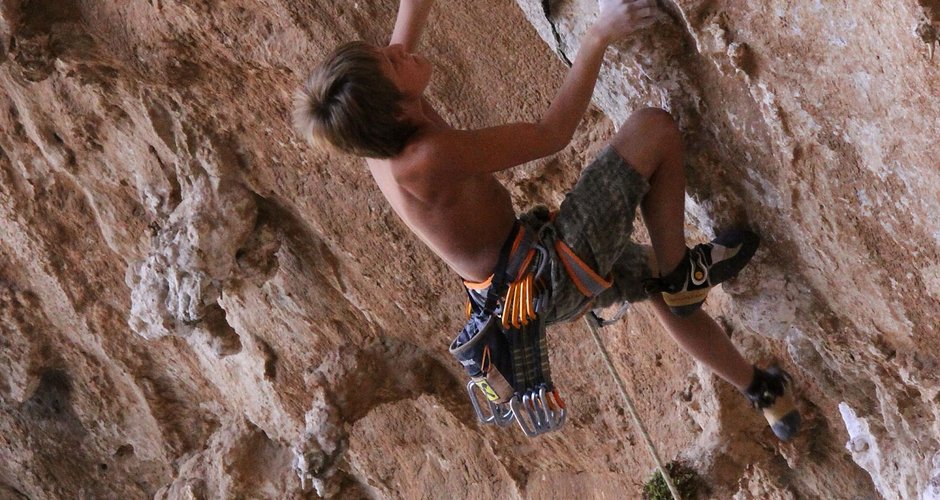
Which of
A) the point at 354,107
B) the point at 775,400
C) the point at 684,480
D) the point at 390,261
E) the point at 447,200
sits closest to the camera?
the point at 354,107

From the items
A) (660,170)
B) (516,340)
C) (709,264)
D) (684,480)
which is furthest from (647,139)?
(684,480)

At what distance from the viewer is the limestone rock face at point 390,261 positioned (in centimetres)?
226

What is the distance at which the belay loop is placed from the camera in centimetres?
256

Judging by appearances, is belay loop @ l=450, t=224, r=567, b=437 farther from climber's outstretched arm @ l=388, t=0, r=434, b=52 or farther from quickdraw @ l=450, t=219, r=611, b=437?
climber's outstretched arm @ l=388, t=0, r=434, b=52

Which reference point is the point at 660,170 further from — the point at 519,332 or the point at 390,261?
the point at 390,261

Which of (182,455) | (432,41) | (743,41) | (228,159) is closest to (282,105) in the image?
(228,159)

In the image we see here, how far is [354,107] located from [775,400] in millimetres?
1487

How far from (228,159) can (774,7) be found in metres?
3.00

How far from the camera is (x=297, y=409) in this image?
551cm

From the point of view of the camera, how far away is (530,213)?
266 centimetres

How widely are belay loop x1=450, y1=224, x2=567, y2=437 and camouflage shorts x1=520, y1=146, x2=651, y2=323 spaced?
4cm

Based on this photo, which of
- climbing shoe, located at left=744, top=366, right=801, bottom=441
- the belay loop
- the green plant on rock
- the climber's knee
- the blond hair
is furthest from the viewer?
the green plant on rock

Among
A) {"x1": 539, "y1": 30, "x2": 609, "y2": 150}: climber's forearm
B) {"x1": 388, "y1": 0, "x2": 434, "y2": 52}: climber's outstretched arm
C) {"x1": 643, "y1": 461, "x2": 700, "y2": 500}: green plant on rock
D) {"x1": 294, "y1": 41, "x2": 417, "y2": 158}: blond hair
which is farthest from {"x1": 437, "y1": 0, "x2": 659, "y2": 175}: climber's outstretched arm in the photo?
{"x1": 643, "y1": 461, "x2": 700, "y2": 500}: green plant on rock

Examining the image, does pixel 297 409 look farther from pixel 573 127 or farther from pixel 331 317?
pixel 573 127
